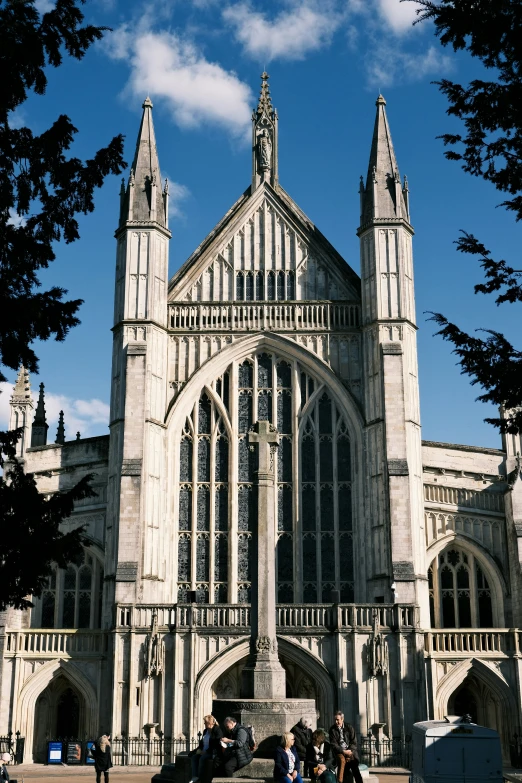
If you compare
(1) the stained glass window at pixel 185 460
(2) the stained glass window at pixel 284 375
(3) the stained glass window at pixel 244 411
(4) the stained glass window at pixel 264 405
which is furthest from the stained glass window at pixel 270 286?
(1) the stained glass window at pixel 185 460

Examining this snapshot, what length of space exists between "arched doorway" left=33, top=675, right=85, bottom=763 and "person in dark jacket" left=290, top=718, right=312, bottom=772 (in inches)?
622

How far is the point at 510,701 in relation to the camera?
29.8 m

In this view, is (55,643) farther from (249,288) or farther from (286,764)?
(286,764)

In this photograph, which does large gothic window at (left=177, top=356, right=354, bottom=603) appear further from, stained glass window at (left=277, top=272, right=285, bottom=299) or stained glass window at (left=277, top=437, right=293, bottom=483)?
stained glass window at (left=277, top=272, right=285, bottom=299)

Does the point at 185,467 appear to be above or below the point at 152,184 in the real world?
below

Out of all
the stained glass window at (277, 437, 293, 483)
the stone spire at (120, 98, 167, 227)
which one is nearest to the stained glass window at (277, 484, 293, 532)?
the stained glass window at (277, 437, 293, 483)

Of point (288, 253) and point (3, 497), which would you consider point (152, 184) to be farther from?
point (3, 497)

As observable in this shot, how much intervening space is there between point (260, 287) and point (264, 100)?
7.60m

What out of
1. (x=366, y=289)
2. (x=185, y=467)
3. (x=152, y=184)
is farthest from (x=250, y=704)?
(x=152, y=184)

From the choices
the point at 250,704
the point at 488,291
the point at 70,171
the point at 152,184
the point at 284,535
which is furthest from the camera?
the point at 152,184

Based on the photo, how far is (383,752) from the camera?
27.4 meters

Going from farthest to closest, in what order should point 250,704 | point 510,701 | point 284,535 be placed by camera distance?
point 284,535
point 510,701
point 250,704

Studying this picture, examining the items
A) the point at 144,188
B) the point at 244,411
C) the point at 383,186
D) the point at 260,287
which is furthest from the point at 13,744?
the point at 383,186

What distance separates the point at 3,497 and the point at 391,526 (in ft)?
56.4
